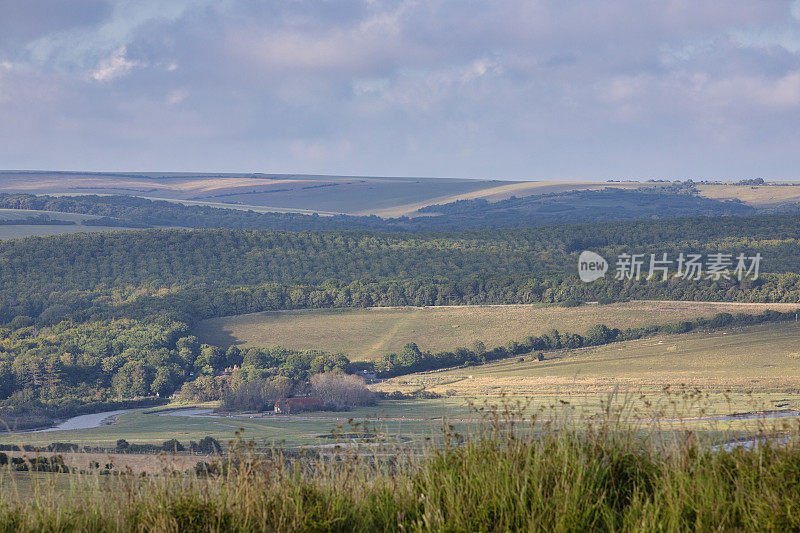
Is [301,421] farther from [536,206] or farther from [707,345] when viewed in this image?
[536,206]

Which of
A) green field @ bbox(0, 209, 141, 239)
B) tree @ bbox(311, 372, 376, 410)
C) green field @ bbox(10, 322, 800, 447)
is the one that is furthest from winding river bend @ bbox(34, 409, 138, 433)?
green field @ bbox(0, 209, 141, 239)

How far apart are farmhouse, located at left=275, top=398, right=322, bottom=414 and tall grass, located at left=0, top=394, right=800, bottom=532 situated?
139ft

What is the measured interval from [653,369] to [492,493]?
45.1 m

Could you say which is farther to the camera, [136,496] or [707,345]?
[707,345]

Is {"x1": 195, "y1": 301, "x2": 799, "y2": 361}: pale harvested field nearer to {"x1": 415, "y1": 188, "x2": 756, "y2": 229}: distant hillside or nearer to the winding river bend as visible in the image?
the winding river bend

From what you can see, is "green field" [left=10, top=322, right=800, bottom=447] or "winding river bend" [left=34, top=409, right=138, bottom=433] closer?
"green field" [left=10, top=322, right=800, bottom=447]

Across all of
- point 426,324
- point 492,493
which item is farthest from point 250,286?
point 492,493

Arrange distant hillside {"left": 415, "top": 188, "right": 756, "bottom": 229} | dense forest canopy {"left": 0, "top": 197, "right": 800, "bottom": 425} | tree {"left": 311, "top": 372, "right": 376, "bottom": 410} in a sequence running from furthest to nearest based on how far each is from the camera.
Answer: distant hillside {"left": 415, "top": 188, "right": 756, "bottom": 229} → dense forest canopy {"left": 0, "top": 197, "right": 800, "bottom": 425} → tree {"left": 311, "top": 372, "right": 376, "bottom": 410}

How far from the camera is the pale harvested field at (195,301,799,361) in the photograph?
68.3m

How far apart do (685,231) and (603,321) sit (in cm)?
5826

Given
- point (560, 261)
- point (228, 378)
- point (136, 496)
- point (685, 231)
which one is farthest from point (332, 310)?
point (136, 496)

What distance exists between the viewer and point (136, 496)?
659cm

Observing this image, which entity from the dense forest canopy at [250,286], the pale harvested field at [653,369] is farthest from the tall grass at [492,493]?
the dense forest canopy at [250,286]

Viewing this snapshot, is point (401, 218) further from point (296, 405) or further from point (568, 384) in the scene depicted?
point (568, 384)
